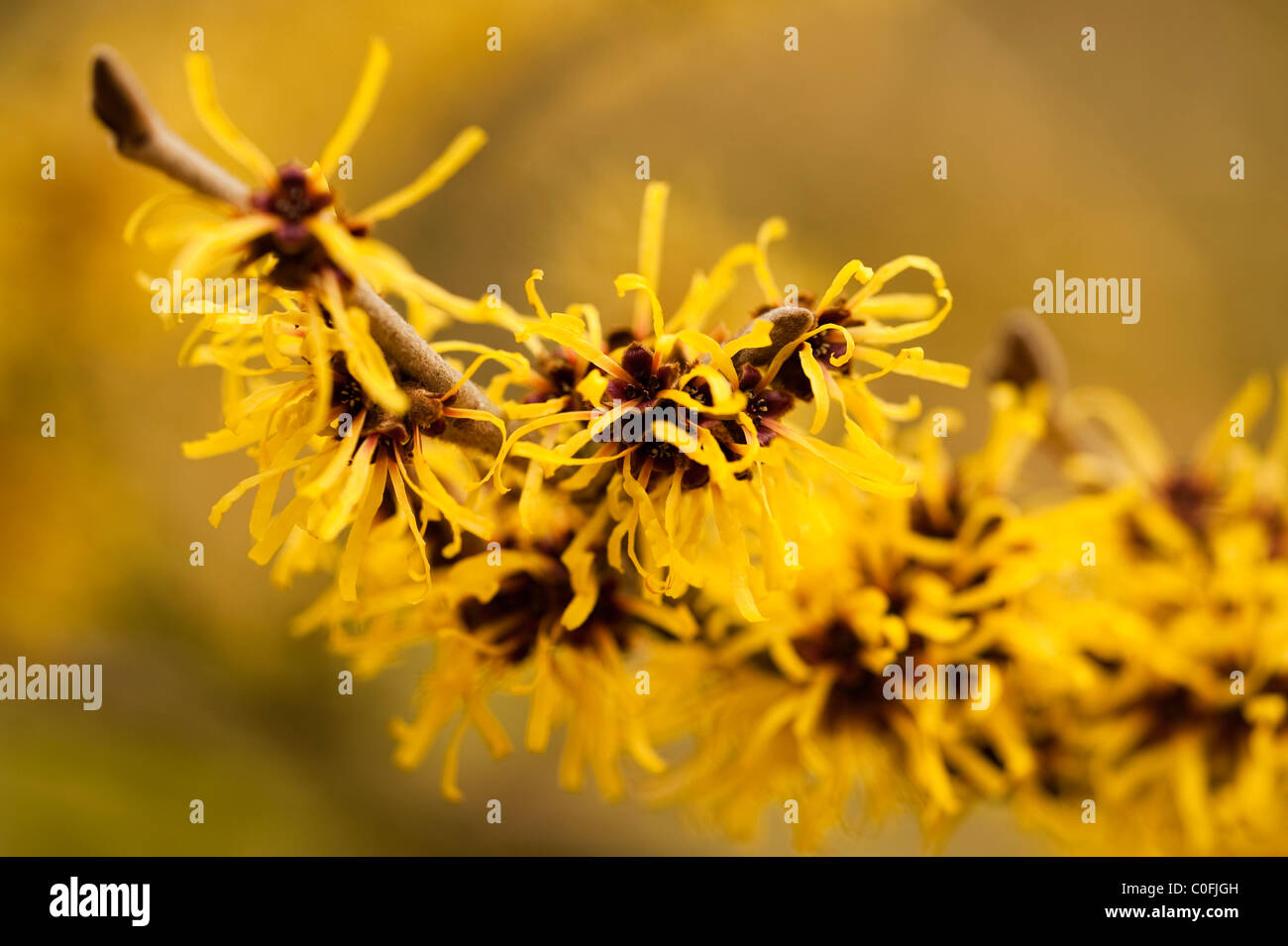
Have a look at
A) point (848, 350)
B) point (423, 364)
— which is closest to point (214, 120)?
point (423, 364)

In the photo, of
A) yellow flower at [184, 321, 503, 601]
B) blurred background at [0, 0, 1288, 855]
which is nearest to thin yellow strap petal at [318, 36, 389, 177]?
yellow flower at [184, 321, 503, 601]

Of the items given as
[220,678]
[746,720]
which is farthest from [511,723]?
[746,720]

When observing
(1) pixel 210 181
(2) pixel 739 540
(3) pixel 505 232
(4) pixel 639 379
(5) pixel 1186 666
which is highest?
(3) pixel 505 232

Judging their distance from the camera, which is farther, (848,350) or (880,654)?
(880,654)

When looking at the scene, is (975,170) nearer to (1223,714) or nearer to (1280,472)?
(1280,472)

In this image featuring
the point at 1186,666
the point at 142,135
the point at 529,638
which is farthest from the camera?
the point at 1186,666

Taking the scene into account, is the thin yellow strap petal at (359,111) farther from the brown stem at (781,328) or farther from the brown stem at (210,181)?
the brown stem at (781,328)

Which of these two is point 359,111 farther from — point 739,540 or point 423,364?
point 739,540

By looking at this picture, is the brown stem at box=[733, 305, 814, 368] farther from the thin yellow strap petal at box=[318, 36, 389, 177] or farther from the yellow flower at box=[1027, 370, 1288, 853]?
the yellow flower at box=[1027, 370, 1288, 853]
